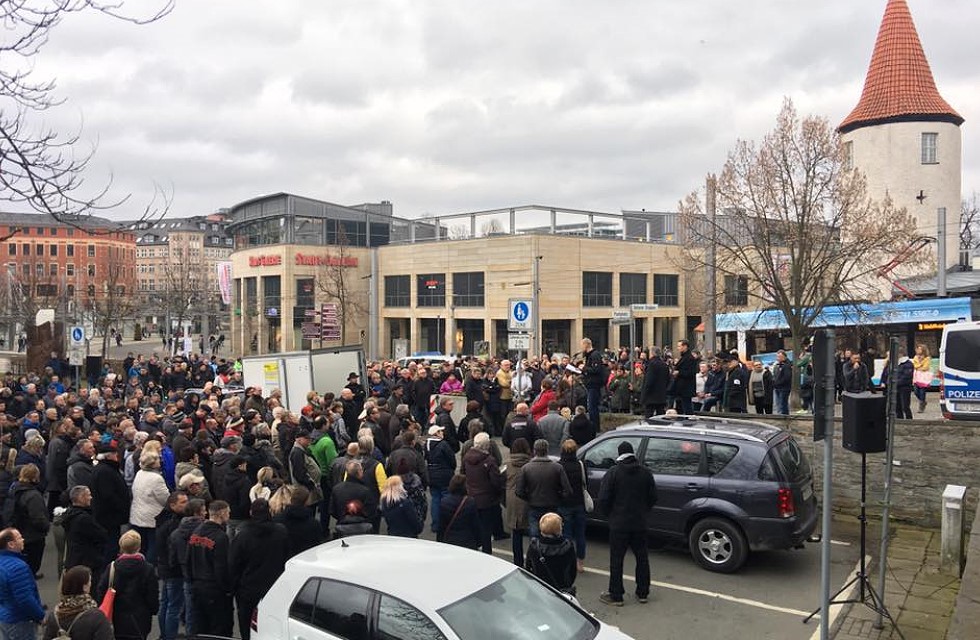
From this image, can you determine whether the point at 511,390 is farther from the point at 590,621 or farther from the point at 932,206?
the point at 932,206

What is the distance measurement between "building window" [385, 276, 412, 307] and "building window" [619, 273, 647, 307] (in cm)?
1617

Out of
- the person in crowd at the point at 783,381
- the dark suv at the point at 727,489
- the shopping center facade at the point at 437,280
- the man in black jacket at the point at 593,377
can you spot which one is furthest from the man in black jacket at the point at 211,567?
the shopping center facade at the point at 437,280

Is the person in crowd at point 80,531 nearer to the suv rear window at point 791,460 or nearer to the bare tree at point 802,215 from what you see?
the suv rear window at point 791,460

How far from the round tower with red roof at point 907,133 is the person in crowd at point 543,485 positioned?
40617mm

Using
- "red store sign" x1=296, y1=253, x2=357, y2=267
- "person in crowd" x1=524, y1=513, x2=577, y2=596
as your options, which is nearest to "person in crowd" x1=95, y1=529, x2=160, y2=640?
"person in crowd" x1=524, y1=513, x2=577, y2=596

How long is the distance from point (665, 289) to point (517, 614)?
181 ft

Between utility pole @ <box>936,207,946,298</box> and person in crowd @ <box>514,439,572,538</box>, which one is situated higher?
utility pole @ <box>936,207,946,298</box>

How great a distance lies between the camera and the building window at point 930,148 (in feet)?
→ 143

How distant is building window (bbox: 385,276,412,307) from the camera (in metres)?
59.4

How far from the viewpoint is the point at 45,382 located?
23656mm

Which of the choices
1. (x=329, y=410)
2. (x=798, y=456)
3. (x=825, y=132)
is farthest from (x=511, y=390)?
(x=825, y=132)

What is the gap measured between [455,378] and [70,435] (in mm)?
10434

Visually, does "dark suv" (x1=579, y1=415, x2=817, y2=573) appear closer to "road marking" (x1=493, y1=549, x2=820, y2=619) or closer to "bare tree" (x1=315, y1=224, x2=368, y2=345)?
"road marking" (x1=493, y1=549, x2=820, y2=619)

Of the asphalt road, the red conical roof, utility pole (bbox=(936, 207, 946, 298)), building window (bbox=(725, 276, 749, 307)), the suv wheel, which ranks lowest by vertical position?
the asphalt road
